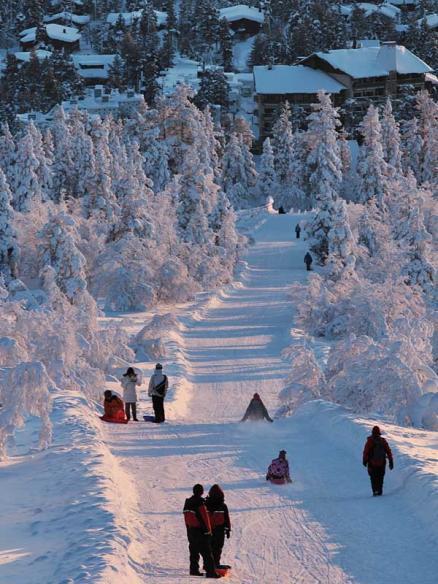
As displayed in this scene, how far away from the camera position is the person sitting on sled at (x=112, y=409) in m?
19.7

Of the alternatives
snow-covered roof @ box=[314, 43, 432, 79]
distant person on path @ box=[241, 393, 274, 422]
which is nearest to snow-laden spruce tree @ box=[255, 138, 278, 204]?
snow-covered roof @ box=[314, 43, 432, 79]

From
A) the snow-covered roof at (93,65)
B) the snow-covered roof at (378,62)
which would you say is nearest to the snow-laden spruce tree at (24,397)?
the snow-covered roof at (378,62)

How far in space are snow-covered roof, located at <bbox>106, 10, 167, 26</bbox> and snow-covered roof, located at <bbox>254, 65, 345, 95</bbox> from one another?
45226 mm

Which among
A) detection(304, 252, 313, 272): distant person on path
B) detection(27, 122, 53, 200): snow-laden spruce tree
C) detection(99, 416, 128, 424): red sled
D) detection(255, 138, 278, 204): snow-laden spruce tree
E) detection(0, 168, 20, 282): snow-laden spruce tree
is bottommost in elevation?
detection(255, 138, 278, 204): snow-laden spruce tree

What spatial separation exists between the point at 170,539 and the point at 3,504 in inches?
108

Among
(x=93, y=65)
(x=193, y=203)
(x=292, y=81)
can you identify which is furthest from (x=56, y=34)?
(x=193, y=203)

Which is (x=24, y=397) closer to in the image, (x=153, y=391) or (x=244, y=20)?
(x=153, y=391)

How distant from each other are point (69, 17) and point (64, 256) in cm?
13209

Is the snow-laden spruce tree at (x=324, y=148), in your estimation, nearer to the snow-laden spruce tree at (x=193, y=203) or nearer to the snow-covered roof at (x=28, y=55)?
the snow-laden spruce tree at (x=193, y=203)

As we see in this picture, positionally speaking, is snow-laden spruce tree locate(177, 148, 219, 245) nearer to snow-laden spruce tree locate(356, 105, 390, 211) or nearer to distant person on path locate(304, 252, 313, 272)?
distant person on path locate(304, 252, 313, 272)

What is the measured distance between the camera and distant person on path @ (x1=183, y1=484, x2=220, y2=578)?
417 inches

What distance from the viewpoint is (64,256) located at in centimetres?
3644

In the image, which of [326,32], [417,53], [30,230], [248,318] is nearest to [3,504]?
[248,318]

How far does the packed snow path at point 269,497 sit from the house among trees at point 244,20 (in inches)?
5243
